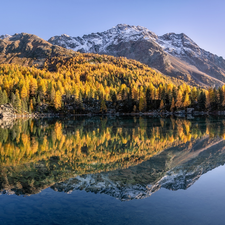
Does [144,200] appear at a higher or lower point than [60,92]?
lower

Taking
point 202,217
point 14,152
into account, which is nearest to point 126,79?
point 14,152

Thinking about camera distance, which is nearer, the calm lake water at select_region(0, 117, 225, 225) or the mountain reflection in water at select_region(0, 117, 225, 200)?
the calm lake water at select_region(0, 117, 225, 225)

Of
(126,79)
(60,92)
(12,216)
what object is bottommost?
(12,216)

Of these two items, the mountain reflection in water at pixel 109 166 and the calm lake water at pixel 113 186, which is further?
the mountain reflection in water at pixel 109 166

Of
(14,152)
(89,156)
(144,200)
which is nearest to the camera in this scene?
(144,200)

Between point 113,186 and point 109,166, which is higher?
point 109,166

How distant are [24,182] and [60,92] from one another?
405 feet

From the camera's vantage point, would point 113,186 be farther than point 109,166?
No

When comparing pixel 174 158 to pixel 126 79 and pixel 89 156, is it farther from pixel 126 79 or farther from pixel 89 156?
pixel 126 79

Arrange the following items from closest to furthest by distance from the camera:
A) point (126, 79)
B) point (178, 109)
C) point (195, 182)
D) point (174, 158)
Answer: point (195, 182) → point (174, 158) → point (178, 109) → point (126, 79)

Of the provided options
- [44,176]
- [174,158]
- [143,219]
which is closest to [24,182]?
[44,176]

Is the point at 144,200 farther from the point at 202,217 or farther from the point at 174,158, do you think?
the point at 174,158

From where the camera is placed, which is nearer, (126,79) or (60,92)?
(60,92)

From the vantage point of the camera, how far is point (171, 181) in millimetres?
16094
